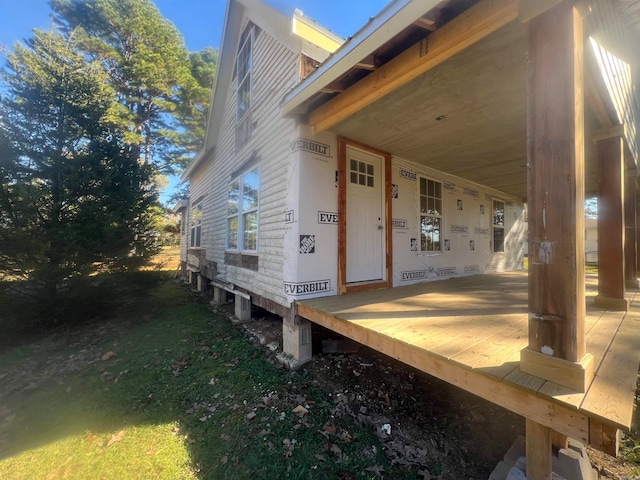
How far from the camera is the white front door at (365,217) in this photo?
174 inches

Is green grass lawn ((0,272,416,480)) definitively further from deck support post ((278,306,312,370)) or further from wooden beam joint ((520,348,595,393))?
wooden beam joint ((520,348,595,393))

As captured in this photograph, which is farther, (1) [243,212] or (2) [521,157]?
(1) [243,212]

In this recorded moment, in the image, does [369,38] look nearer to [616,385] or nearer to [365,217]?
[365,217]

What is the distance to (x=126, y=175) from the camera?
261 inches

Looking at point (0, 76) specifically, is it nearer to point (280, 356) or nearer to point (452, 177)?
point (280, 356)

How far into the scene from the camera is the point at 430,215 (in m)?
5.86

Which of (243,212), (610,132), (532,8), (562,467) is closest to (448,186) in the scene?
(610,132)

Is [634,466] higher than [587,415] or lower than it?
lower

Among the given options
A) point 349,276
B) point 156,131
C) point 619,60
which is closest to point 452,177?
point 619,60

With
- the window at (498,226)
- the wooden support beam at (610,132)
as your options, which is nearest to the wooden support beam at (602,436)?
the wooden support beam at (610,132)

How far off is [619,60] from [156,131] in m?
19.8

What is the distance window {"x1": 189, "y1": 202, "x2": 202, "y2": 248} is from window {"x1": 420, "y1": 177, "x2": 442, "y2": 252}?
7.53 metres

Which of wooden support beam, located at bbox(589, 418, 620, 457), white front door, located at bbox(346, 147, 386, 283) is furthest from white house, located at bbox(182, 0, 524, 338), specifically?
wooden support beam, located at bbox(589, 418, 620, 457)

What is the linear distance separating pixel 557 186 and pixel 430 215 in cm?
449
